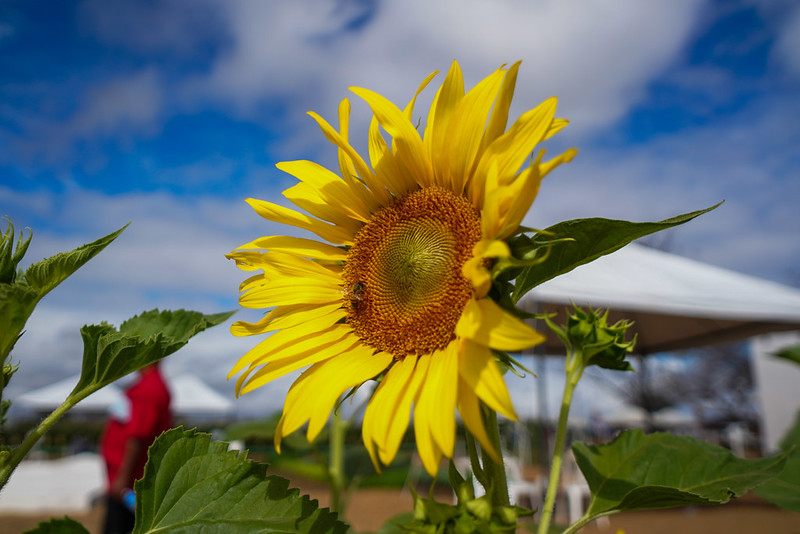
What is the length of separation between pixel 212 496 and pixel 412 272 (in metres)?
0.40

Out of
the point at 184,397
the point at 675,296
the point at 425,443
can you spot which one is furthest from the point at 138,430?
the point at 184,397

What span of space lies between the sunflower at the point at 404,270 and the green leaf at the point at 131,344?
11 centimetres

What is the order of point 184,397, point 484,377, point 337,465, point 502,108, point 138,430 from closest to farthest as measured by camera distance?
point 484,377 < point 502,108 < point 337,465 < point 138,430 < point 184,397

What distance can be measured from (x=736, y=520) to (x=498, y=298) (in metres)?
12.0

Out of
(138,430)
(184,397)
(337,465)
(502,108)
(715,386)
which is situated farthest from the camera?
(715,386)

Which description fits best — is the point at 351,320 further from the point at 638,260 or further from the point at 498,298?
the point at 638,260

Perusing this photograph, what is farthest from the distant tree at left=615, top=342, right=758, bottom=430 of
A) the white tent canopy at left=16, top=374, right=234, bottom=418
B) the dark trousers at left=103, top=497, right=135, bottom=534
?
the dark trousers at left=103, top=497, right=135, bottom=534

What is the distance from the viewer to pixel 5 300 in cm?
74

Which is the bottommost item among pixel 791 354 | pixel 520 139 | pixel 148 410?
pixel 791 354

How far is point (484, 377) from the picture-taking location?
646 mm

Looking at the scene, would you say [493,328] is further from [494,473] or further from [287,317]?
[287,317]

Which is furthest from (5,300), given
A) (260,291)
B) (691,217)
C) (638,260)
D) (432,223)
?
(638,260)

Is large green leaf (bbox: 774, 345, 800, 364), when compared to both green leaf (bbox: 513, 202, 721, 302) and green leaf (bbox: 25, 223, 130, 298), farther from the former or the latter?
green leaf (bbox: 25, 223, 130, 298)

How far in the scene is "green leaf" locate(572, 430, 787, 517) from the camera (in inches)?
34.4
